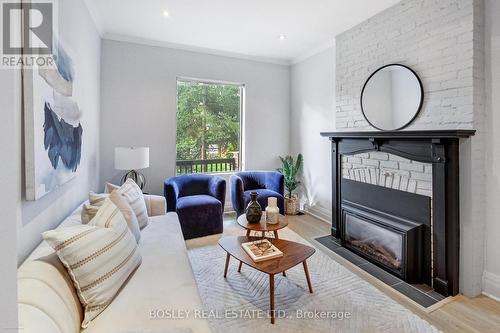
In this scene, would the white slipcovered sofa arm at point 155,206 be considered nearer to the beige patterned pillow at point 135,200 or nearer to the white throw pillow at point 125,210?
the beige patterned pillow at point 135,200

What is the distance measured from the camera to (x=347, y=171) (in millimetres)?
3246

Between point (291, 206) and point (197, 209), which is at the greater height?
point (197, 209)

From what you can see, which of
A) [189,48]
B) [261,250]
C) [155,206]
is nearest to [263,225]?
[261,250]

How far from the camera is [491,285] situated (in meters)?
2.11

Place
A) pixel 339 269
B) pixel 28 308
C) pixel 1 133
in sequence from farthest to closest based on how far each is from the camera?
1. pixel 339 269
2. pixel 28 308
3. pixel 1 133

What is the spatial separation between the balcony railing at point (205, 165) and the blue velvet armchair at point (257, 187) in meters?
0.54

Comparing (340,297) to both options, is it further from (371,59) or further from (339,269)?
(371,59)

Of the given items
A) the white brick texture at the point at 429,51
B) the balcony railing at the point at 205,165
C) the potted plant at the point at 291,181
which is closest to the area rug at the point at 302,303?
the white brick texture at the point at 429,51

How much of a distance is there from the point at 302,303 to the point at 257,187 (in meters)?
2.40

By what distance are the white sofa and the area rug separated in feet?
1.89

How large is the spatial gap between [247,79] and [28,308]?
4.27m

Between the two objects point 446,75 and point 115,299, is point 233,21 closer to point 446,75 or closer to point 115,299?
point 446,75

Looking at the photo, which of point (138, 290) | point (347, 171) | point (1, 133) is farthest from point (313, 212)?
point (1, 133)

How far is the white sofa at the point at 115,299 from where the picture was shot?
0.97m
